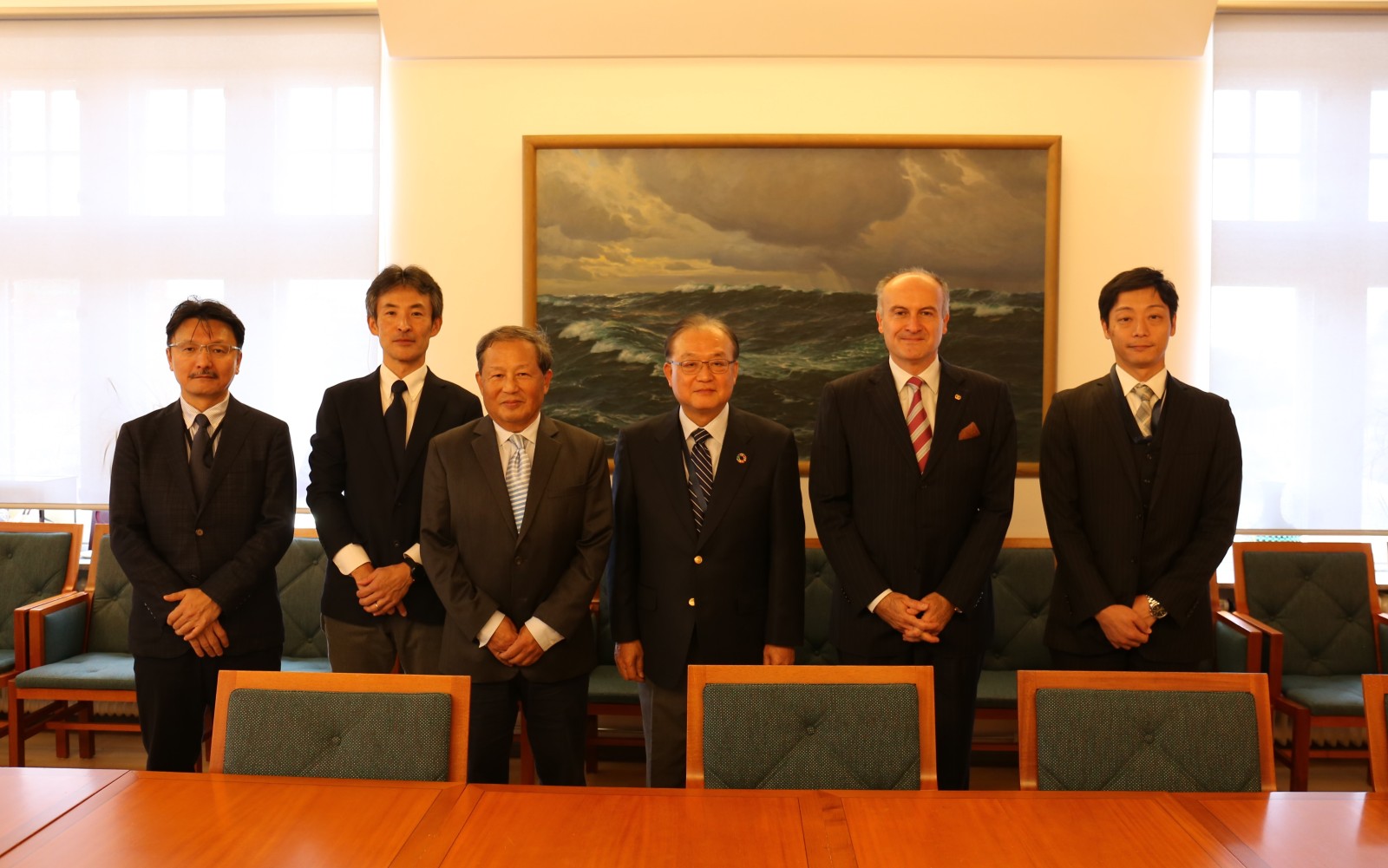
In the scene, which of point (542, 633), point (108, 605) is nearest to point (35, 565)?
point (108, 605)

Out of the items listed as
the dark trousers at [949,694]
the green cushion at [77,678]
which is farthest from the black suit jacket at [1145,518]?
the green cushion at [77,678]

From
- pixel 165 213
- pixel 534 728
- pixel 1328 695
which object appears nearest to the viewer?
pixel 534 728

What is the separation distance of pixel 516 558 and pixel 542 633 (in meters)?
0.20

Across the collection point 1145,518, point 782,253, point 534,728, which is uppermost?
point 782,253

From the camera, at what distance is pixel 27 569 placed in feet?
13.8

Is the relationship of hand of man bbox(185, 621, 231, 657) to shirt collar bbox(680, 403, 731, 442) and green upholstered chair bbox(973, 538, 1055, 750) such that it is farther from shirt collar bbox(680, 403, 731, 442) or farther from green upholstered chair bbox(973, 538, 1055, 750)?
green upholstered chair bbox(973, 538, 1055, 750)

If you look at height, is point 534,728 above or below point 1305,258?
below

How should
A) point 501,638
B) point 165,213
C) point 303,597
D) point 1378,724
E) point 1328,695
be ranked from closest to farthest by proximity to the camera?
point 1378,724 → point 501,638 → point 1328,695 → point 303,597 → point 165,213

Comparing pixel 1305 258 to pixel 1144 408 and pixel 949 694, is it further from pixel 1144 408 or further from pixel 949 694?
pixel 949 694

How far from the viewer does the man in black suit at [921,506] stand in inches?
106

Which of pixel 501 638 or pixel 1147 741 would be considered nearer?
pixel 1147 741

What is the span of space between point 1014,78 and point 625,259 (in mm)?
1798

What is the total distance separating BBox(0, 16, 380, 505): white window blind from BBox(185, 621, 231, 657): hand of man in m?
1.86

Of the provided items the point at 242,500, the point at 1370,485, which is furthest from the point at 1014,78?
the point at 242,500
